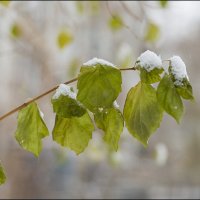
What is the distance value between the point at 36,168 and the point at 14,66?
10.00 ft

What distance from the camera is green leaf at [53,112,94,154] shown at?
509 mm

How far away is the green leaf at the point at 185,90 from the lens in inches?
17.7

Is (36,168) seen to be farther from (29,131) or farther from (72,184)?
(29,131)

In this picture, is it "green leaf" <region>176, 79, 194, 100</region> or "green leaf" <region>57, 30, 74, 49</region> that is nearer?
"green leaf" <region>176, 79, 194, 100</region>

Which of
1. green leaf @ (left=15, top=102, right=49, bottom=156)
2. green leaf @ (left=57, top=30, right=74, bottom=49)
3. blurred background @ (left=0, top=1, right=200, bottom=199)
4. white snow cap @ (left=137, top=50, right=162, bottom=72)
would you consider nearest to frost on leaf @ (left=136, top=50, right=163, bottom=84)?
white snow cap @ (left=137, top=50, right=162, bottom=72)

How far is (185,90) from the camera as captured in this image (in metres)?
0.45

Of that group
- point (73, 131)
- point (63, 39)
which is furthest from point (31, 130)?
point (63, 39)

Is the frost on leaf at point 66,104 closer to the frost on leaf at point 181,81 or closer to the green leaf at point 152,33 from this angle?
the frost on leaf at point 181,81

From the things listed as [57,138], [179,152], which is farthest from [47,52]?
[179,152]

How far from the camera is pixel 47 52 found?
3309 mm

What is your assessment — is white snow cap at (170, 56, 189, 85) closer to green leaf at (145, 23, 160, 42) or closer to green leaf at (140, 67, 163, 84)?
green leaf at (140, 67, 163, 84)

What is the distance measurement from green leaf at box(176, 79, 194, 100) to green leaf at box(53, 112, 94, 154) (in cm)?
10

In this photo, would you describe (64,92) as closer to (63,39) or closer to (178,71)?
(178,71)

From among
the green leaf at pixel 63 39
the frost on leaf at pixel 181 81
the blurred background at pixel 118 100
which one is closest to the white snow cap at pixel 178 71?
the frost on leaf at pixel 181 81
